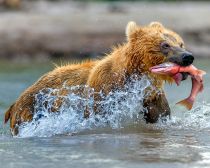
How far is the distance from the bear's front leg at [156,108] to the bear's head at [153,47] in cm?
31

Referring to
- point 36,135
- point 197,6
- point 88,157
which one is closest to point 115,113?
point 36,135

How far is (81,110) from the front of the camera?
713 cm

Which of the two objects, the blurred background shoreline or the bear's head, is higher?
the blurred background shoreline

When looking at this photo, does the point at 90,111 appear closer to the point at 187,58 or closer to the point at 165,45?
the point at 165,45

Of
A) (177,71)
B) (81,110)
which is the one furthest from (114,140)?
(177,71)

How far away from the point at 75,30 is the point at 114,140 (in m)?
9.88

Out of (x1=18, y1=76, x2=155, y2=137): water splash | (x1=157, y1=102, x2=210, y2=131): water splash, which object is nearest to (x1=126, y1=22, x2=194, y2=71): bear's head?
(x1=18, y1=76, x2=155, y2=137): water splash

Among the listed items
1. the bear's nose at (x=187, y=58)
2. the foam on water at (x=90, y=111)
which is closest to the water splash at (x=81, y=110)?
the foam on water at (x=90, y=111)

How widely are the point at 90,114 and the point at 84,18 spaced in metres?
10.1

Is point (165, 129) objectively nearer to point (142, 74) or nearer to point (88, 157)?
point (142, 74)

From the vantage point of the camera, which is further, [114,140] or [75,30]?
[75,30]

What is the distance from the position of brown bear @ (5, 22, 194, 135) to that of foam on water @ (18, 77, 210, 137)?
54 millimetres

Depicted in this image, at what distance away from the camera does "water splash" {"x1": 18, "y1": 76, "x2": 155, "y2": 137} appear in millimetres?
6984

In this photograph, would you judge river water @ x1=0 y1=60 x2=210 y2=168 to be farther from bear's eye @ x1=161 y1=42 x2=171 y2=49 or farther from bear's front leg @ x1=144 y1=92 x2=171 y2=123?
bear's eye @ x1=161 y1=42 x2=171 y2=49
